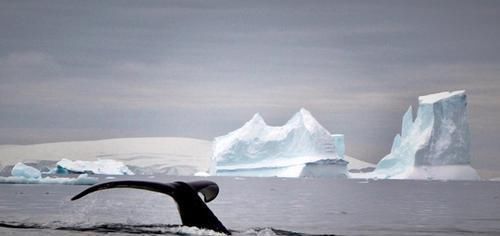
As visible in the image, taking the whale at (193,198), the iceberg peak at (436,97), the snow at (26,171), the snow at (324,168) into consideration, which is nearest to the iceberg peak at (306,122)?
→ the snow at (324,168)

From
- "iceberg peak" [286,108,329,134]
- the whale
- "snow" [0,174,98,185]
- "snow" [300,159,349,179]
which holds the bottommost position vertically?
the whale

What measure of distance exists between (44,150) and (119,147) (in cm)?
1549

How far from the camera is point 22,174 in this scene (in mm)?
87250

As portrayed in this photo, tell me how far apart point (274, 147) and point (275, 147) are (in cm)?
15

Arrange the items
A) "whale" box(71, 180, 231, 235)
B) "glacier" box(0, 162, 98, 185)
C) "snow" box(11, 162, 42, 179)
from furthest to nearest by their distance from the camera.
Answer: "snow" box(11, 162, 42, 179)
"glacier" box(0, 162, 98, 185)
"whale" box(71, 180, 231, 235)

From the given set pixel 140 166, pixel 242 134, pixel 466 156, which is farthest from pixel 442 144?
pixel 140 166

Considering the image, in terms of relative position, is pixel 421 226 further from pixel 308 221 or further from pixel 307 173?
pixel 307 173

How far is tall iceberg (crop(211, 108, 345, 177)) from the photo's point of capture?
125 meters

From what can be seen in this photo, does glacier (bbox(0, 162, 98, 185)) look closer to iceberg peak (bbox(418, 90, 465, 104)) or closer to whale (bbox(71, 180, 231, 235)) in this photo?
iceberg peak (bbox(418, 90, 465, 104))

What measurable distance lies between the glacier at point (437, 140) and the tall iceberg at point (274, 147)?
466 inches

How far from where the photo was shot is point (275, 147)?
419ft

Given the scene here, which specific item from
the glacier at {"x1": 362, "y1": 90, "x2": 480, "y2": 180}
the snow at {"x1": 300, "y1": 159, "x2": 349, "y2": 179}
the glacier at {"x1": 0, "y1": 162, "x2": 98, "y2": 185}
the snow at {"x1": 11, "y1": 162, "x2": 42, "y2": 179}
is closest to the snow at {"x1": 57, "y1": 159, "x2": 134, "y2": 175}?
the snow at {"x1": 300, "y1": 159, "x2": 349, "y2": 179}

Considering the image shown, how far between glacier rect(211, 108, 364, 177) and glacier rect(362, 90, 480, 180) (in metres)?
11.9

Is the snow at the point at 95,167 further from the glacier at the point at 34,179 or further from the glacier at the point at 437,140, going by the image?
the glacier at the point at 437,140
